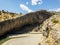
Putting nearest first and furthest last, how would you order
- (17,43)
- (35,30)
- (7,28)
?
(17,43)
(7,28)
(35,30)

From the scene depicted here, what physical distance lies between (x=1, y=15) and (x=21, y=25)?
5.93m

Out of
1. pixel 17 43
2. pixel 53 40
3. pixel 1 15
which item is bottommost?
pixel 17 43

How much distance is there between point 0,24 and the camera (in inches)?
1532

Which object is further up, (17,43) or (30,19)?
(30,19)

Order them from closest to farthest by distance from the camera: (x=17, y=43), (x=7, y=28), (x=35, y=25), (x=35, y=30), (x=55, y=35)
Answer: (x=55, y=35)
(x=17, y=43)
(x=7, y=28)
(x=35, y=30)
(x=35, y=25)

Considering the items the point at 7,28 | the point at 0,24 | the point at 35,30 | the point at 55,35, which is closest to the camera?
the point at 55,35

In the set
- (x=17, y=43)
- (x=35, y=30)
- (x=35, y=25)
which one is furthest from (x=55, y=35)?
(x=35, y=25)

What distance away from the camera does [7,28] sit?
1668 inches

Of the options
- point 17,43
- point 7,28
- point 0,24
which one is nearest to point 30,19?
point 7,28

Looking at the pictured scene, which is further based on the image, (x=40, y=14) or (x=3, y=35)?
(x=40, y=14)

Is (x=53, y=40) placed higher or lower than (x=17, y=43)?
higher

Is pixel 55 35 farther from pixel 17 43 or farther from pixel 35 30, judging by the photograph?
pixel 35 30

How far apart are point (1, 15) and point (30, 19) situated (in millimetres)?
7194

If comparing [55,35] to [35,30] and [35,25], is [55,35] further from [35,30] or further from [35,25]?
[35,25]
